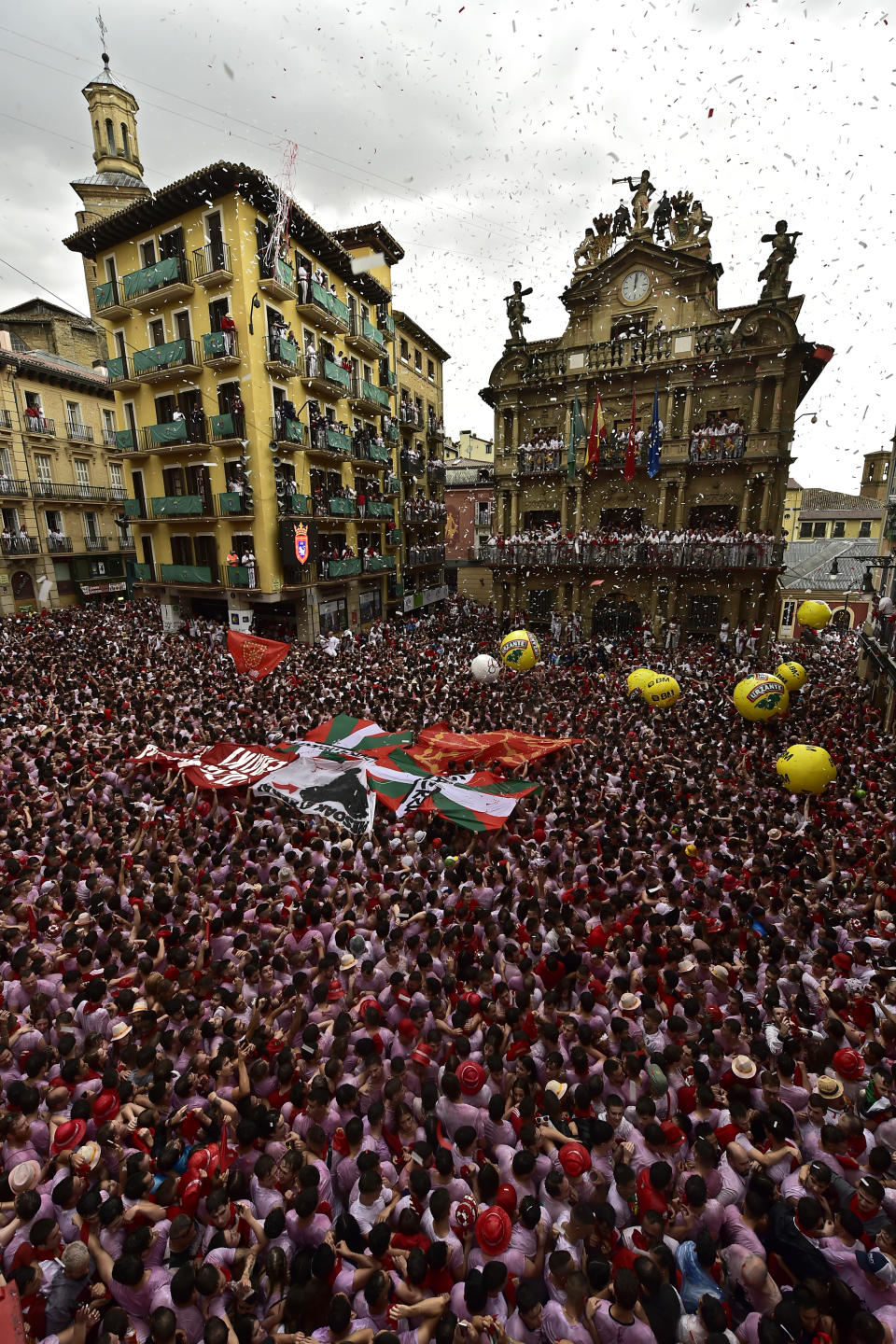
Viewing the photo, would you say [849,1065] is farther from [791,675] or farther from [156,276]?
[156,276]

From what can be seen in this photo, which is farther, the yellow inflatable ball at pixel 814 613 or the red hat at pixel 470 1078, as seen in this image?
the yellow inflatable ball at pixel 814 613

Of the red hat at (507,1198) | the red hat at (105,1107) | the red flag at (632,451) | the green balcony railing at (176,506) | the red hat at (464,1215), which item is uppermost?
the red flag at (632,451)

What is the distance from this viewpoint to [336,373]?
80.2ft

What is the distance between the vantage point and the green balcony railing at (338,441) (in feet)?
78.9

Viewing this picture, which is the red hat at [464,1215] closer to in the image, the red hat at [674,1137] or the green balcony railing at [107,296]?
the red hat at [674,1137]

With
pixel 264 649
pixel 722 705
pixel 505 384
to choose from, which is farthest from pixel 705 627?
pixel 264 649

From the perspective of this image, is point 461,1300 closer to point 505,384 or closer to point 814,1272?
point 814,1272

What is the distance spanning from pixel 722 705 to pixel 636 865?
28.4 ft

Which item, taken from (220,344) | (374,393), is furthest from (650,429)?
(220,344)

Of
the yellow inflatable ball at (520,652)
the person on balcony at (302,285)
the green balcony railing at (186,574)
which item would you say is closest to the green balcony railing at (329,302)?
the person on balcony at (302,285)

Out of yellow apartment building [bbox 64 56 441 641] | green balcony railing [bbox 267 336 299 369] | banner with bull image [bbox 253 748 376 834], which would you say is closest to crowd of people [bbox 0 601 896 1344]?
banner with bull image [bbox 253 748 376 834]

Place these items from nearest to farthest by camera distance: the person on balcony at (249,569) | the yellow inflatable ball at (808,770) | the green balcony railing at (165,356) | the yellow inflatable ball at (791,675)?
the yellow inflatable ball at (808,770) → the yellow inflatable ball at (791,675) → the green balcony railing at (165,356) → the person on balcony at (249,569)

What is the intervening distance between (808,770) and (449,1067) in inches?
284

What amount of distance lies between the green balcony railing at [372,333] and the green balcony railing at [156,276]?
8.10 m
